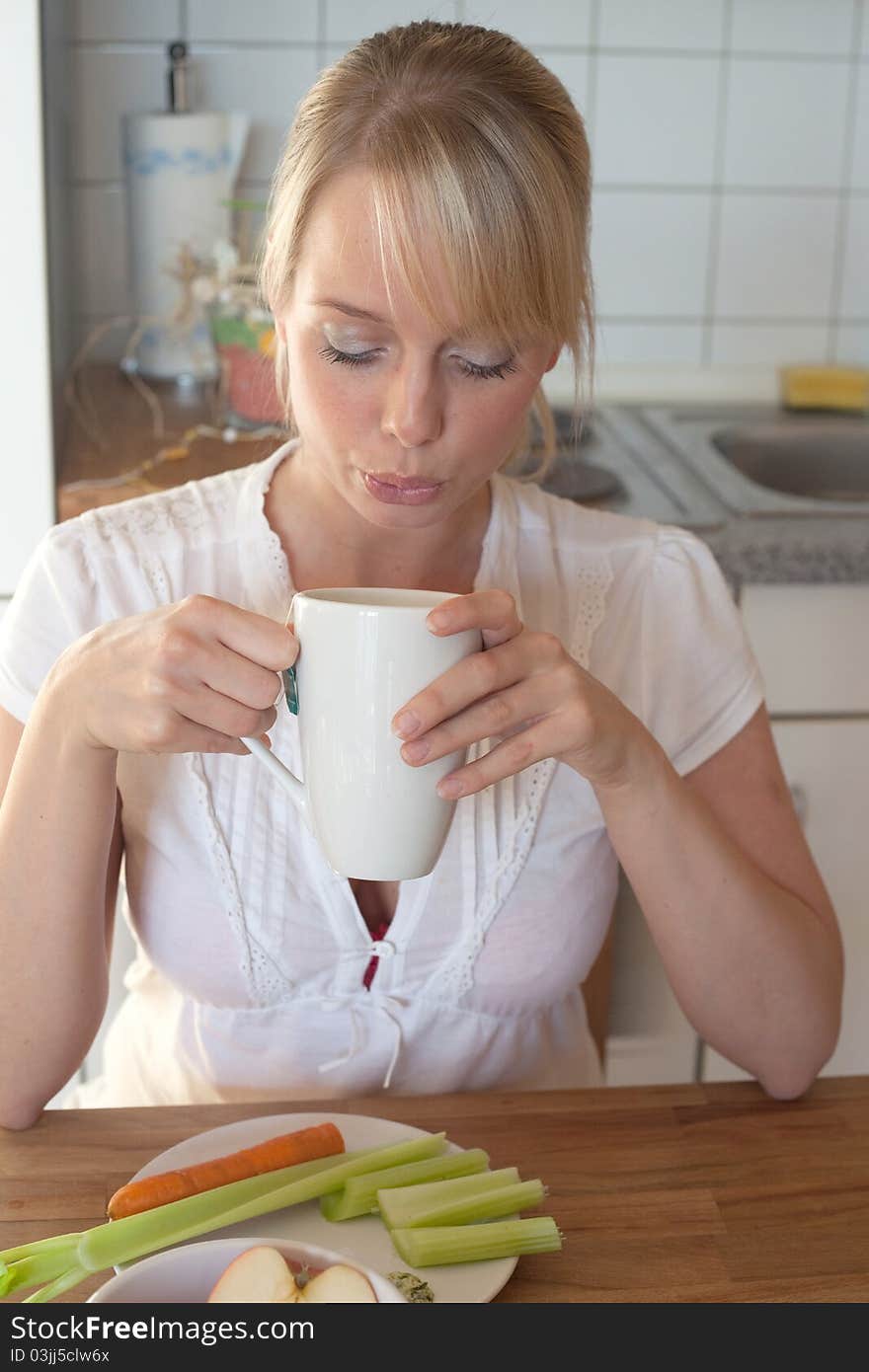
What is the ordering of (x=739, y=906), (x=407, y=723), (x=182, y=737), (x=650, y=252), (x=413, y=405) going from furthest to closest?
1. (x=650, y=252)
2. (x=739, y=906)
3. (x=413, y=405)
4. (x=182, y=737)
5. (x=407, y=723)

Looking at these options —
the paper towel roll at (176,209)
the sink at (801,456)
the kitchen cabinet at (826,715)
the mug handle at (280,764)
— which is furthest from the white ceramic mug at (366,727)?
the sink at (801,456)

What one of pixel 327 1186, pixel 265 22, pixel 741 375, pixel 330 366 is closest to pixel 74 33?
pixel 265 22

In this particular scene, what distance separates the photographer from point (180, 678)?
77 cm

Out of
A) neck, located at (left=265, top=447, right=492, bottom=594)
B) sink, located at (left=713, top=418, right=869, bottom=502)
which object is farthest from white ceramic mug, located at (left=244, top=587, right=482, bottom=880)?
sink, located at (left=713, top=418, right=869, bottom=502)

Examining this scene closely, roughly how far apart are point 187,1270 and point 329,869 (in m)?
0.47

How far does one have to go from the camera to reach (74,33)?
2084mm

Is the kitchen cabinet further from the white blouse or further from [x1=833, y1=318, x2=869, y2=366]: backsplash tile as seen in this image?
[x1=833, y1=318, x2=869, y2=366]: backsplash tile

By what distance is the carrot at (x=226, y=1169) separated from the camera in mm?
747

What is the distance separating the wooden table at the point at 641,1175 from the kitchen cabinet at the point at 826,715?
2.63 feet

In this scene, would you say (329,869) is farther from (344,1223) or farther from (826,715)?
(826,715)

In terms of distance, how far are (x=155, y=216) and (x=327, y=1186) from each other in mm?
1604

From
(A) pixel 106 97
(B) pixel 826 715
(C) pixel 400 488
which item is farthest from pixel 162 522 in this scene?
(A) pixel 106 97

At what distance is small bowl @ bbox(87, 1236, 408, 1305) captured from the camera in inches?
23.5
